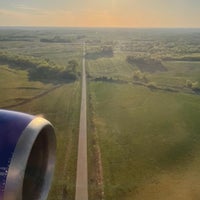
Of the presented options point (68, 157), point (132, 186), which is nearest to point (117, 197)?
point (132, 186)

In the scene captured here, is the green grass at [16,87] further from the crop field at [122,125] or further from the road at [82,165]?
the road at [82,165]

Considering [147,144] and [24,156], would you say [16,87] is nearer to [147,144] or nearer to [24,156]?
[147,144]

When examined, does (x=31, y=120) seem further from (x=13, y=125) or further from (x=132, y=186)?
(x=132, y=186)

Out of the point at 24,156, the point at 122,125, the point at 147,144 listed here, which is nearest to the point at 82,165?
the point at 147,144

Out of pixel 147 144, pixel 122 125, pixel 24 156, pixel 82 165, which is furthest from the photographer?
pixel 122 125

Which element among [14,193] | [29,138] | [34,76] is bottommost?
[34,76]

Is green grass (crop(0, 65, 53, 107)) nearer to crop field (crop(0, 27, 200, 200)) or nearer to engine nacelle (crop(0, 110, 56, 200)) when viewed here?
crop field (crop(0, 27, 200, 200))
